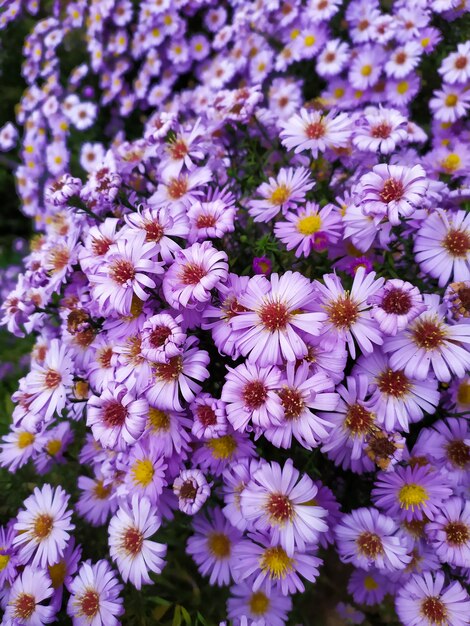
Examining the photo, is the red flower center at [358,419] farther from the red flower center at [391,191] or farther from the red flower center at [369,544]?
the red flower center at [391,191]

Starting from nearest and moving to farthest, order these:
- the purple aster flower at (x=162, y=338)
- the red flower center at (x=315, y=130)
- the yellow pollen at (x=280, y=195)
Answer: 1. the purple aster flower at (x=162, y=338)
2. the yellow pollen at (x=280, y=195)
3. the red flower center at (x=315, y=130)

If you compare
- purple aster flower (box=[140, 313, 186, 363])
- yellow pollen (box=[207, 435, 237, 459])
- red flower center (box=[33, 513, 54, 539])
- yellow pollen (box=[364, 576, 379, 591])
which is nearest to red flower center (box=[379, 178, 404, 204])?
A: purple aster flower (box=[140, 313, 186, 363])

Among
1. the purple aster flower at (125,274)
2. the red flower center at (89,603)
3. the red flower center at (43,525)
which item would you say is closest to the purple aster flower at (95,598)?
the red flower center at (89,603)

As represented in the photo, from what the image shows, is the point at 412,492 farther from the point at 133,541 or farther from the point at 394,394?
the point at 133,541

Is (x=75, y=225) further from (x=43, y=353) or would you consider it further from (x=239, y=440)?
(x=239, y=440)

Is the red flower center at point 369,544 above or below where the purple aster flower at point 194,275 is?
below

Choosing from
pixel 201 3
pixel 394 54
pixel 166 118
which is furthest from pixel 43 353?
pixel 201 3
